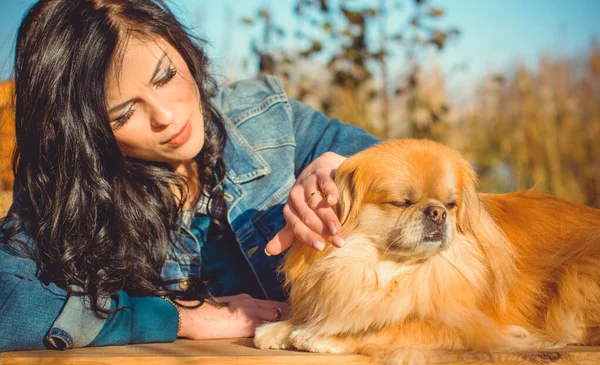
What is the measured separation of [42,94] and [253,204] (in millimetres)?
964

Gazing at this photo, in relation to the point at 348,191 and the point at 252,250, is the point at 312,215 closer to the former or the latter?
the point at 348,191

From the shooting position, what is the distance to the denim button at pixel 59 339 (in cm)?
185

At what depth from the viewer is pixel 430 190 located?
180 centimetres

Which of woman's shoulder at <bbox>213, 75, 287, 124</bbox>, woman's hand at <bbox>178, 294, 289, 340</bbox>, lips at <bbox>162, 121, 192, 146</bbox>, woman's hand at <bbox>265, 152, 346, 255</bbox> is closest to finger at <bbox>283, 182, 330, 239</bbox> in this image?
woman's hand at <bbox>265, 152, 346, 255</bbox>

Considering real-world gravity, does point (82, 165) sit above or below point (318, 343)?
above

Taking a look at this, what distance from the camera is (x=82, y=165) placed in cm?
222

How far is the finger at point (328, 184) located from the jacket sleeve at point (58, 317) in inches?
28.8

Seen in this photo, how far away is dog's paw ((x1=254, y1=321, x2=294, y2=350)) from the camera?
1.87 metres

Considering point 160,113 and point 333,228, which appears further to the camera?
point 160,113

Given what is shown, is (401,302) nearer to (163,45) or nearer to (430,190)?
(430,190)

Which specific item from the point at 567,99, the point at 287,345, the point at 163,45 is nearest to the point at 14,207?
the point at 163,45

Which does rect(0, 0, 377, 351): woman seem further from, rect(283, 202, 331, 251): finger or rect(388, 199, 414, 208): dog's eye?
rect(388, 199, 414, 208): dog's eye

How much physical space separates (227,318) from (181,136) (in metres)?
0.73

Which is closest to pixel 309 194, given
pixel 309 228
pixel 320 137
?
pixel 309 228
